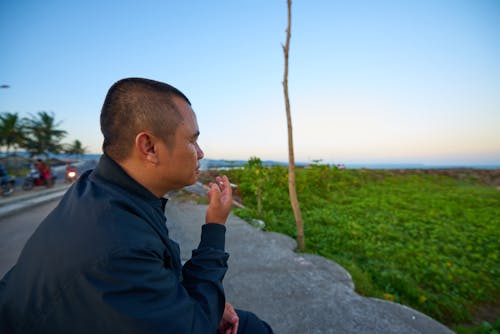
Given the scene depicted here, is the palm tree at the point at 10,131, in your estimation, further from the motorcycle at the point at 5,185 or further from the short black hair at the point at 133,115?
the short black hair at the point at 133,115

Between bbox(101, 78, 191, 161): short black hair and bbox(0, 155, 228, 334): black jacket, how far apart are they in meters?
0.25

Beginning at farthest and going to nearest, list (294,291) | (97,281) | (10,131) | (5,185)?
1. (10,131)
2. (5,185)
3. (294,291)
4. (97,281)

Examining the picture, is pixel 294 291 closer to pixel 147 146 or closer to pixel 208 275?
pixel 208 275

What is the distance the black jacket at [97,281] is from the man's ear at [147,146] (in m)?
0.21

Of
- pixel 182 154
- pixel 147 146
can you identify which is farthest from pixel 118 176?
pixel 182 154

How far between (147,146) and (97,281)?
1.75ft

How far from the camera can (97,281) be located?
2.22 feet

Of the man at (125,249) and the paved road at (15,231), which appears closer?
the man at (125,249)

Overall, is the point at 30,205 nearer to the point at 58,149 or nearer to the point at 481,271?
the point at 481,271

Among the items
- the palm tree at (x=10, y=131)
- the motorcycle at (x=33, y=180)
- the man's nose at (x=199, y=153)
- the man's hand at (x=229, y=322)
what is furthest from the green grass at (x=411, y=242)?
the palm tree at (x=10, y=131)

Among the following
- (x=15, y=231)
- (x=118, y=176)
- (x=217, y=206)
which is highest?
(x=118, y=176)

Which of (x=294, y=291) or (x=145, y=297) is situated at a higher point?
(x=145, y=297)

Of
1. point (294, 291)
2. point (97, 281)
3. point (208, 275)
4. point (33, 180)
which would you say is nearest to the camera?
point (97, 281)

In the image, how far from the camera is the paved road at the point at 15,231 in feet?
12.6
